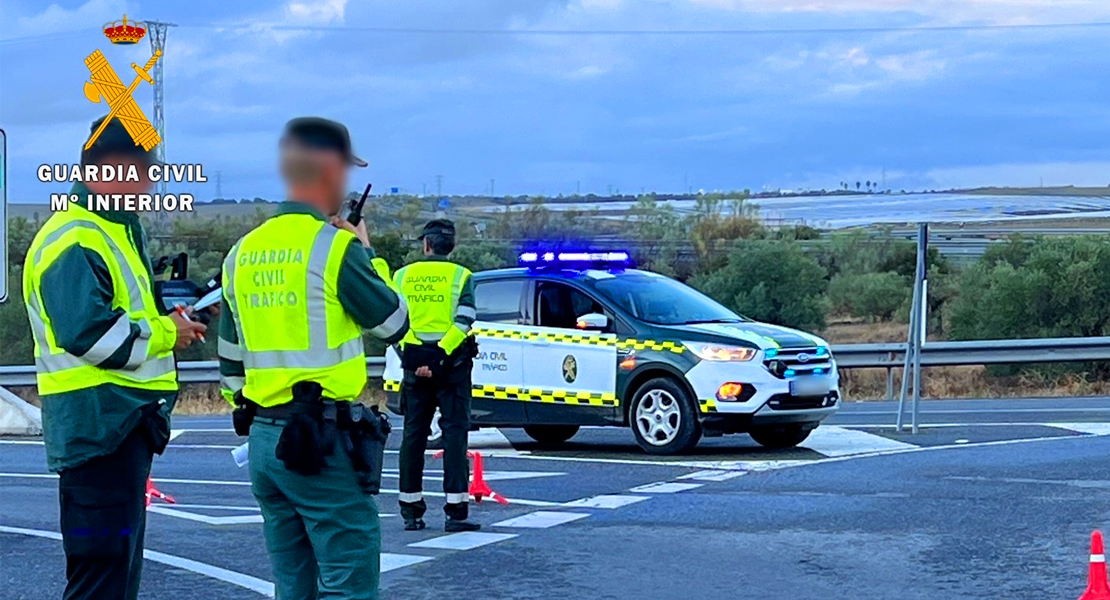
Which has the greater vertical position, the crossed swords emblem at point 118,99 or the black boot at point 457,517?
the crossed swords emblem at point 118,99

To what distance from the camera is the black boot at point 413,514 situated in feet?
33.1

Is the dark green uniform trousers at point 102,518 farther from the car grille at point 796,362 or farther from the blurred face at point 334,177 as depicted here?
the car grille at point 796,362

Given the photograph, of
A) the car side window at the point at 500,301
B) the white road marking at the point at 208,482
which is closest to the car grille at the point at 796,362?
the car side window at the point at 500,301

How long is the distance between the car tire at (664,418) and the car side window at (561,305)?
936 millimetres

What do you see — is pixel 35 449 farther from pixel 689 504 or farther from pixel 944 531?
pixel 944 531

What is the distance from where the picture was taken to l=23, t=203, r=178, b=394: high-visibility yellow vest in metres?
5.65

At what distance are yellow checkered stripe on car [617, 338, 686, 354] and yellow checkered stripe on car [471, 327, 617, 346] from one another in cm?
12

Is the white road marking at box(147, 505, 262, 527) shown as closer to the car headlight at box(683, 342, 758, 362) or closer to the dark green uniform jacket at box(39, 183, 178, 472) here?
the car headlight at box(683, 342, 758, 362)

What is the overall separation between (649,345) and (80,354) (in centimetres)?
881

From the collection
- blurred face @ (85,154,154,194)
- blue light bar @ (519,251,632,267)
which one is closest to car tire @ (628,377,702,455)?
blue light bar @ (519,251,632,267)

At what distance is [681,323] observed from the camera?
14359mm

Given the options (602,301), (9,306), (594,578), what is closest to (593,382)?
(602,301)

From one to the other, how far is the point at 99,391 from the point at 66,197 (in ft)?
2.47

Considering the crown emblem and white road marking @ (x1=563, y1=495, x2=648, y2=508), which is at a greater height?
the crown emblem
